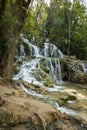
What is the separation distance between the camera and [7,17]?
451 inches

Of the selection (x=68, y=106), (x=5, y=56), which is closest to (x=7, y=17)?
(x=5, y=56)

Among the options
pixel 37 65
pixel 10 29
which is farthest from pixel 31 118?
pixel 37 65

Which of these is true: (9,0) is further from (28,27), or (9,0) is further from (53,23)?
(53,23)

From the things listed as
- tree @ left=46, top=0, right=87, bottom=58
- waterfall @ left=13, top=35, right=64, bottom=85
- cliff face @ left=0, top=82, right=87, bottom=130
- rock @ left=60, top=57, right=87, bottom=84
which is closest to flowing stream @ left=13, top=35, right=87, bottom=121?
waterfall @ left=13, top=35, right=64, bottom=85

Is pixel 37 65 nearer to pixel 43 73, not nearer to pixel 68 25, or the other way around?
pixel 43 73

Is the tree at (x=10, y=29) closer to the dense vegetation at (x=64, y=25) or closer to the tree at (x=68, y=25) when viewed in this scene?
the dense vegetation at (x=64, y=25)

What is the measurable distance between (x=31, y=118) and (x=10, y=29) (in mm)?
6463

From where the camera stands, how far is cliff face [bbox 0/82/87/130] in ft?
17.6

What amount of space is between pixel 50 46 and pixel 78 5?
696cm

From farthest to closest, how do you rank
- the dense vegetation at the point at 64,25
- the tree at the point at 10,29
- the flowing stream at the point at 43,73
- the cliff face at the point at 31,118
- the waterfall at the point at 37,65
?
1. the dense vegetation at the point at 64,25
2. the waterfall at the point at 37,65
3. the flowing stream at the point at 43,73
4. the tree at the point at 10,29
5. the cliff face at the point at 31,118

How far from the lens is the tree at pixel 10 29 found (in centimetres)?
1027

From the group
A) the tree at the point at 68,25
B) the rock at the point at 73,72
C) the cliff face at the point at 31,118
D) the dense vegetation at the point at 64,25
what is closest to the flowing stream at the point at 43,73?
the rock at the point at 73,72

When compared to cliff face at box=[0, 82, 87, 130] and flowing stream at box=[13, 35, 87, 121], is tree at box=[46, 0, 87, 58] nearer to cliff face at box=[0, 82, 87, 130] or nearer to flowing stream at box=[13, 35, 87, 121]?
flowing stream at box=[13, 35, 87, 121]

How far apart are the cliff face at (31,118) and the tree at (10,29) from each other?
427 centimetres
